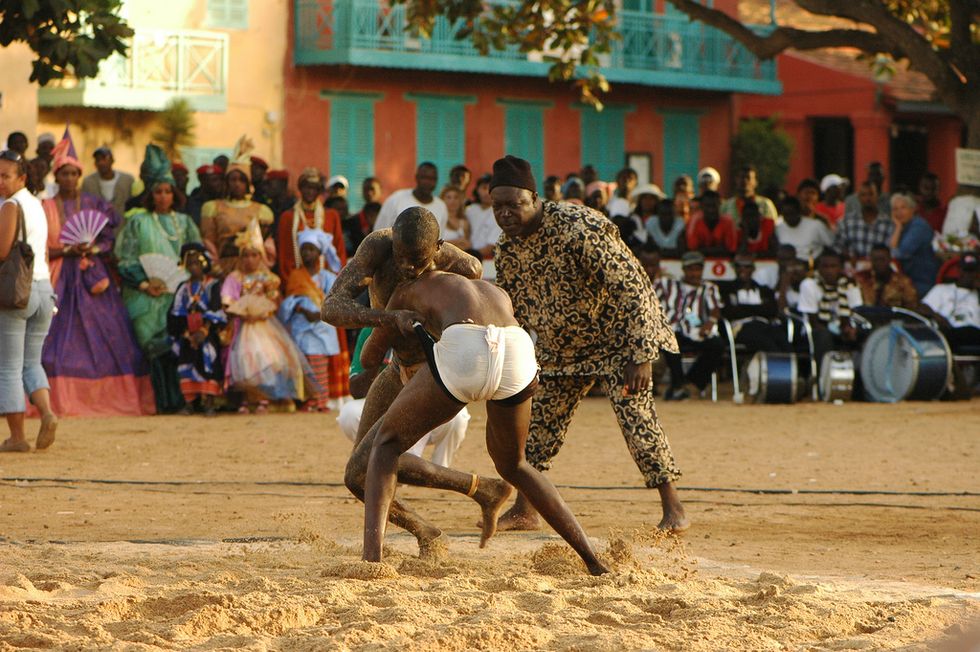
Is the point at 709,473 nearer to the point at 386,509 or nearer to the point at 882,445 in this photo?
the point at 882,445

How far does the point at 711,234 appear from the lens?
16.5m

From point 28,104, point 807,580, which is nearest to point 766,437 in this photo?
point 807,580

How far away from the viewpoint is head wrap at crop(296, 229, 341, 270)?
14188mm

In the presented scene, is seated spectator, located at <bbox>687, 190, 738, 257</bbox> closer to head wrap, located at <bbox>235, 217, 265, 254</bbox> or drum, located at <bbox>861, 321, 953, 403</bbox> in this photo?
drum, located at <bbox>861, 321, 953, 403</bbox>

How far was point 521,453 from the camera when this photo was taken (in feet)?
21.3

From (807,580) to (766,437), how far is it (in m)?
6.16

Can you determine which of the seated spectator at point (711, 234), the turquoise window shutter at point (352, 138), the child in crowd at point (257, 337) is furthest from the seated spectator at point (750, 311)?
the turquoise window shutter at point (352, 138)

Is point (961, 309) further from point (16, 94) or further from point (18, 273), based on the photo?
point (16, 94)

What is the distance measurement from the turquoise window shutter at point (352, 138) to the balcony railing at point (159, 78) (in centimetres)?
242

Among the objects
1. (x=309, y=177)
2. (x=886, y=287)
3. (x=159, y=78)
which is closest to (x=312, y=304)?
(x=309, y=177)

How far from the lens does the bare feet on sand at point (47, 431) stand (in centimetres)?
1091

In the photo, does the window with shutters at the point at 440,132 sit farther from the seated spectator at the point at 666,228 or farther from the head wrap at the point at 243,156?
the head wrap at the point at 243,156

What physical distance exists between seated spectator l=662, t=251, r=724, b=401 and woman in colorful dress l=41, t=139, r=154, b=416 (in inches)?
196

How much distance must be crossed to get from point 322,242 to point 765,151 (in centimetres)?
1826
